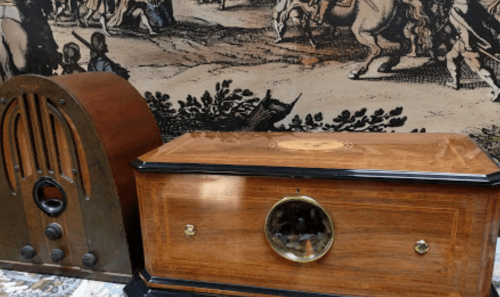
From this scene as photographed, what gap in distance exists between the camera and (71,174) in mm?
1066

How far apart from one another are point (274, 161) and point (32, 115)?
726mm

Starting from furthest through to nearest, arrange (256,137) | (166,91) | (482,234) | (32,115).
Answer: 1. (166,91)
2. (256,137)
3. (32,115)
4. (482,234)

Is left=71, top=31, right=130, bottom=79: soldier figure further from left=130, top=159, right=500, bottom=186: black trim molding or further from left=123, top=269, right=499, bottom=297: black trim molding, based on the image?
left=123, top=269, right=499, bottom=297: black trim molding

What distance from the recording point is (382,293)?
892mm

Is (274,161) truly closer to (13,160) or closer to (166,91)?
(166,91)

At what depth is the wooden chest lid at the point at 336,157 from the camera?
2.66 ft

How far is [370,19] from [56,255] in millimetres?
1244

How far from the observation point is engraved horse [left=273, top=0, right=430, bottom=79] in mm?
1177

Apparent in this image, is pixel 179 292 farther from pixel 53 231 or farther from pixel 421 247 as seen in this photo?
pixel 421 247

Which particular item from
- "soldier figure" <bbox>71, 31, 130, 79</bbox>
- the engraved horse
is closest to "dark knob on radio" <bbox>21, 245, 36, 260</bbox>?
"soldier figure" <bbox>71, 31, 130, 79</bbox>

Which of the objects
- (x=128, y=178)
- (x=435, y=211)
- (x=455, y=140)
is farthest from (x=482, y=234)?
(x=128, y=178)

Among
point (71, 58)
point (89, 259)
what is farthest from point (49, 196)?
point (71, 58)

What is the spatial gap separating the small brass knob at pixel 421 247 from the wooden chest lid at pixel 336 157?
16 cm

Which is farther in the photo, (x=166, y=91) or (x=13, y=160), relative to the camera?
(x=166, y=91)
